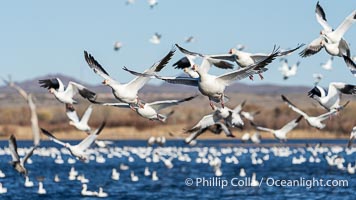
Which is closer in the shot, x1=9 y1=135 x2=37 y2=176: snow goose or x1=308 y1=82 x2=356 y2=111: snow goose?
x1=308 y1=82 x2=356 y2=111: snow goose

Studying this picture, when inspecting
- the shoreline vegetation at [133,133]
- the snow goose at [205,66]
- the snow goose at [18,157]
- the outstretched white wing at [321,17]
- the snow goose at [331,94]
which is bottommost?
the snow goose at [18,157]

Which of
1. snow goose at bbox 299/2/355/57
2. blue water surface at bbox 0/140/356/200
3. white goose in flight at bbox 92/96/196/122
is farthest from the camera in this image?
blue water surface at bbox 0/140/356/200

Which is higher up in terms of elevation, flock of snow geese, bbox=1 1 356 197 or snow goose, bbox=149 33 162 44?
snow goose, bbox=149 33 162 44

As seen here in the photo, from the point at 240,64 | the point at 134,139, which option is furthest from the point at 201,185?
the point at 134,139

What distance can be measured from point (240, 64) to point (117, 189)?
2351 cm

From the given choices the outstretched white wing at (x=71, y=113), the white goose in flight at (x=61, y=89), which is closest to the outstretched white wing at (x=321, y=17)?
the white goose in flight at (x=61, y=89)

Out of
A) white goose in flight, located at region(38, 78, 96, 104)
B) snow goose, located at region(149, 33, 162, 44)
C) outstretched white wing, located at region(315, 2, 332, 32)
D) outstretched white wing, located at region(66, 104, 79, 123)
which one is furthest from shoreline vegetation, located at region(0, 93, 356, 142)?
outstretched white wing, located at region(315, 2, 332, 32)

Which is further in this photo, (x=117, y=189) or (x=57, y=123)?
(x=57, y=123)

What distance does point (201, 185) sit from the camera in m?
41.8

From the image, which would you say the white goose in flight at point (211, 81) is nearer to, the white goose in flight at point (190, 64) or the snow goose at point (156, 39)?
the white goose in flight at point (190, 64)

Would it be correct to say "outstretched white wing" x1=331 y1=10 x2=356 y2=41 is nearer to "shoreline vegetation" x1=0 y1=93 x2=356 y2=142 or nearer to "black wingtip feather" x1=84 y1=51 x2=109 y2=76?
"black wingtip feather" x1=84 y1=51 x2=109 y2=76

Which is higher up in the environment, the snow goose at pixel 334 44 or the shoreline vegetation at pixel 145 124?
the shoreline vegetation at pixel 145 124

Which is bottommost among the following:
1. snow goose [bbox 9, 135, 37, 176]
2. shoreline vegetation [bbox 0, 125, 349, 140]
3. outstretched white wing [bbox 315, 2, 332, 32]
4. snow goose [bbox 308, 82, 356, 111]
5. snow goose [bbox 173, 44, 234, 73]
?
snow goose [bbox 9, 135, 37, 176]

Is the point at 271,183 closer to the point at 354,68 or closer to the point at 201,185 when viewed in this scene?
the point at 201,185
